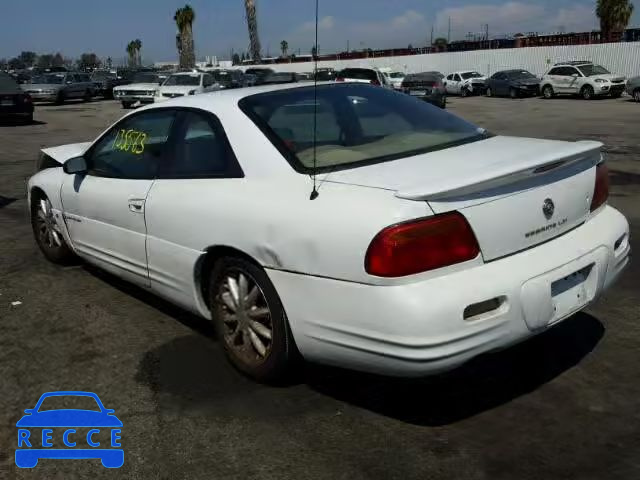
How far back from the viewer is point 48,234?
17.8 ft

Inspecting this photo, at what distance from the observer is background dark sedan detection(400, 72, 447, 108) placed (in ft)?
86.8

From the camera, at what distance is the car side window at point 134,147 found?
3.96m

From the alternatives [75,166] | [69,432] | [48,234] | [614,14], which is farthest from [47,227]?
[614,14]

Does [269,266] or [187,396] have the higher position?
[269,266]

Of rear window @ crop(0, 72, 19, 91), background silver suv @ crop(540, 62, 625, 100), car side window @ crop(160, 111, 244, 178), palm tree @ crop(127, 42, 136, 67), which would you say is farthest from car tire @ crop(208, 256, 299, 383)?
palm tree @ crop(127, 42, 136, 67)

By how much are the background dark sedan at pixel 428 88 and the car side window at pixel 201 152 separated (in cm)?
2340

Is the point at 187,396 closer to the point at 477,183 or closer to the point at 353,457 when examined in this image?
the point at 353,457

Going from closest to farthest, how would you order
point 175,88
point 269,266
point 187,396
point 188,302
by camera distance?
point 269,266, point 187,396, point 188,302, point 175,88

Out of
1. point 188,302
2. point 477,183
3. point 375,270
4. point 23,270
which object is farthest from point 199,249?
point 23,270

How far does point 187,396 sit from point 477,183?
1779 millimetres

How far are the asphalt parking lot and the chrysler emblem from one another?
0.76 meters

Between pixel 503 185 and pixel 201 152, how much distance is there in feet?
5.51

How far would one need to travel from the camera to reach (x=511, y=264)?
2.75 m

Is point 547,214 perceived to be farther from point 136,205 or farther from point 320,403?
point 136,205
